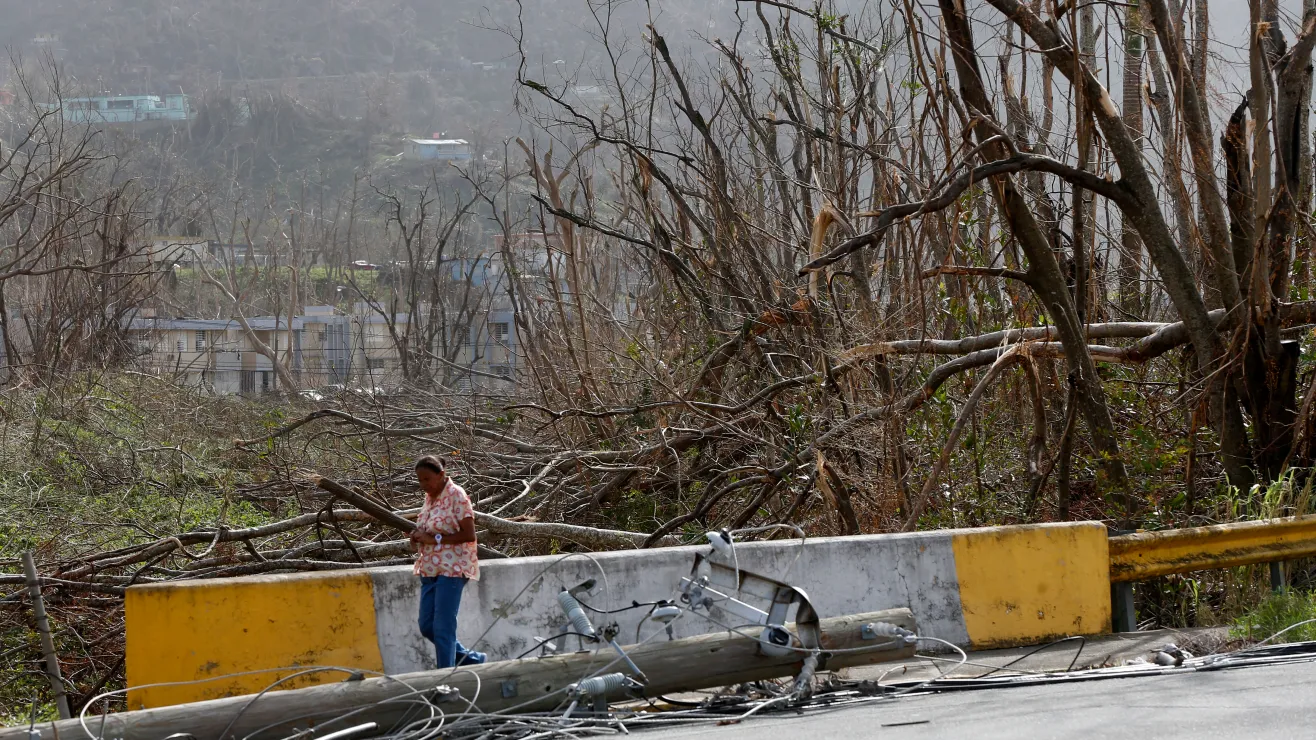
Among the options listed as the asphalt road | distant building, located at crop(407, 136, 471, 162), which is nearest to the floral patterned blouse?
the asphalt road

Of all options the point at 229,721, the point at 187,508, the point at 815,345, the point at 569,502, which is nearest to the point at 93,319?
the point at 187,508

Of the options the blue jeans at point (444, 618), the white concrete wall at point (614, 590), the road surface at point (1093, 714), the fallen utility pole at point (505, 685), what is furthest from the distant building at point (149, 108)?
the road surface at point (1093, 714)

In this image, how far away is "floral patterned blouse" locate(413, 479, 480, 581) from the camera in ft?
22.3

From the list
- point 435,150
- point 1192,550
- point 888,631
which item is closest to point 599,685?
point 888,631

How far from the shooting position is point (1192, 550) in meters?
7.68

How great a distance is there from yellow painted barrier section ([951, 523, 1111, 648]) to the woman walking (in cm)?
284

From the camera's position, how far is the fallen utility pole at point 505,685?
5336 mm

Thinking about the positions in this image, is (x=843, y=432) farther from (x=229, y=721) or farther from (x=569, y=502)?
(x=229, y=721)

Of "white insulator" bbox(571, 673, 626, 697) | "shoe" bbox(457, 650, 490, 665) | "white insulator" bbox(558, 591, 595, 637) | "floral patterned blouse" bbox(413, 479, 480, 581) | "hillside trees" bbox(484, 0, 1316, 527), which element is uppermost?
"hillside trees" bbox(484, 0, 1316, 527)

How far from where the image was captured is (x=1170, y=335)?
10.6 meters

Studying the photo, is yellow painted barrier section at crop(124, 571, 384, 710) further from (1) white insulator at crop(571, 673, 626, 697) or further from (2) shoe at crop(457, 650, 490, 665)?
(1) white insulator at crop(571, 673, 626, 697)

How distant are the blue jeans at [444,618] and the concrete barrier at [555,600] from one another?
0.18 metres

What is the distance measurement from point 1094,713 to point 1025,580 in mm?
2410

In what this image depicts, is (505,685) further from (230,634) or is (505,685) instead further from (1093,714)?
(1093,714)
